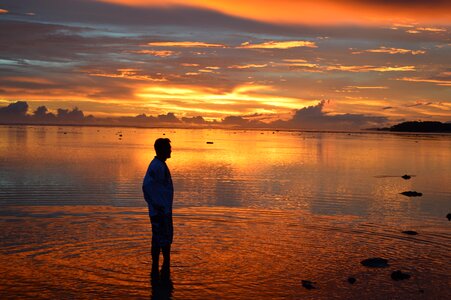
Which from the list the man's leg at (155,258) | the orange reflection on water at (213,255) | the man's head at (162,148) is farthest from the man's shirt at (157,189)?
the orange reflection on water at (213,255)

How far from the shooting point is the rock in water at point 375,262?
40.5ft

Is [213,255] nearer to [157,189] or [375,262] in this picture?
[157,189]

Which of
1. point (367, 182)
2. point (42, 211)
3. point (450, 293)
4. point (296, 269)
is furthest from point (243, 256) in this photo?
point (367, 182)

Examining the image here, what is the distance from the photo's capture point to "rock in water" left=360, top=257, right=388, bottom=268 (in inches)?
486

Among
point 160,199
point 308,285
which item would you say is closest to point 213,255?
point 160,199

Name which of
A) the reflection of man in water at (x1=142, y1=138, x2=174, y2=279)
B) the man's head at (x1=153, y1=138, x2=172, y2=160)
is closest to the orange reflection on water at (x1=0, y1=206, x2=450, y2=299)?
the reflection of man in water at (x1=142, y1=138, x2=174, y2=279)

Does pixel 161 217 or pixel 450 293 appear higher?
pixel 161 217

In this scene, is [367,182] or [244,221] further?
[367,182]

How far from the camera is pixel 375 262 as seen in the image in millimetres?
12375

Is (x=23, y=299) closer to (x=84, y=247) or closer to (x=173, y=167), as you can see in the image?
(x=84, y=247)

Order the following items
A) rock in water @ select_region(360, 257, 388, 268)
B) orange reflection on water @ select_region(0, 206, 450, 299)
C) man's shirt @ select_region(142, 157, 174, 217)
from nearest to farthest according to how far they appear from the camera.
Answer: orange reflection on water @ select_region(0, 206, 450, 299)
man's shirt @ select_region(142, 157, 174, 217)
rock in water @ select_region(360, 257, 388, 268)

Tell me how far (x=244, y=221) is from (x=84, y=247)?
19.4ft

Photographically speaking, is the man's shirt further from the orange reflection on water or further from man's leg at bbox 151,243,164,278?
the orange reflection on water

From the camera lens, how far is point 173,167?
3725 cm
